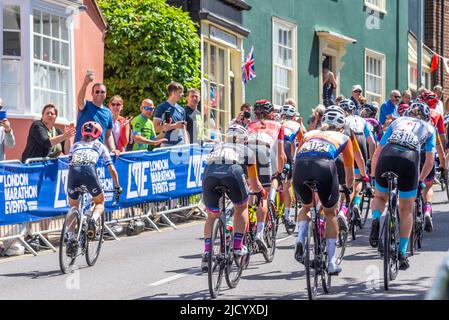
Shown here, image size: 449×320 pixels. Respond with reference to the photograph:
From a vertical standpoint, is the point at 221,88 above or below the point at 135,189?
above

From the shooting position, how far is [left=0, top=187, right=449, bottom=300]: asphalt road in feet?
33.4

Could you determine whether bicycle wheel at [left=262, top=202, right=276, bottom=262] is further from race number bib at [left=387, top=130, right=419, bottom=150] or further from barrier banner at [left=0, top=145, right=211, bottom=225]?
barrier banner at [left=0, top=145, right=211, bottom=225]

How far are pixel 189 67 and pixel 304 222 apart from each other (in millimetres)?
12780

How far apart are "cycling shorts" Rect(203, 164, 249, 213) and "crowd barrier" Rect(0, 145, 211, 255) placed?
393 cm

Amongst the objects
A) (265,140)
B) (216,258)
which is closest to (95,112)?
(265,140)

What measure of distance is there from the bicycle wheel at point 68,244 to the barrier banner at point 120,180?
173 cm

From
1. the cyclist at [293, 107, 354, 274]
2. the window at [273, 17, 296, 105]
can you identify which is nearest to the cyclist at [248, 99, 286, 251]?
the cyclist at [293, 107, 354, 274]

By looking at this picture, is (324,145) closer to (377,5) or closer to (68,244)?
(68,244)

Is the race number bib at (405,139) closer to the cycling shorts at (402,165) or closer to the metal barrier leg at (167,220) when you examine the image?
the cycling shorts at (402,165)

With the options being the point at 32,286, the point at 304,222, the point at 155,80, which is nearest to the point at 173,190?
the point at 155,80

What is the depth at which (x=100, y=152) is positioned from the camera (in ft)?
40.9

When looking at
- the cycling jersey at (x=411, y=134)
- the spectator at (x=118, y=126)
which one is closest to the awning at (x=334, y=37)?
the spectator at (x=118, y=126)
